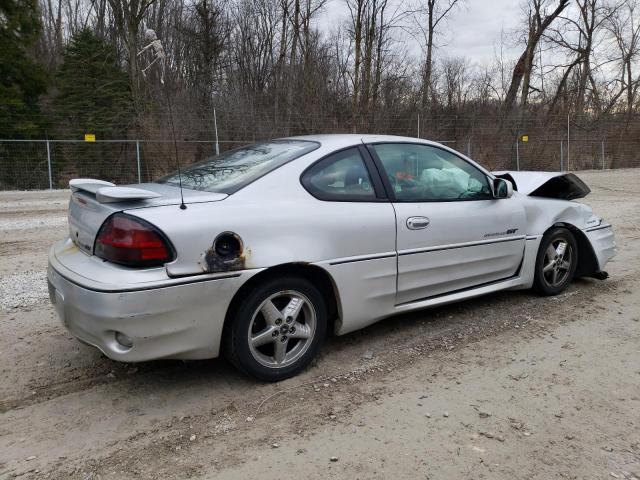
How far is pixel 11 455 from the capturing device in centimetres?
257

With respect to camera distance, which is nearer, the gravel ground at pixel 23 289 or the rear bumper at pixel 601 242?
the gravel ground at pixel 23 289

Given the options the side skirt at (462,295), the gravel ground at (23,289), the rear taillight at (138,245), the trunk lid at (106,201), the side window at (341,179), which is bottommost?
the gravel ground at (23,289)

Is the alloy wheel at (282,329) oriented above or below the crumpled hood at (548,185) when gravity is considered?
below

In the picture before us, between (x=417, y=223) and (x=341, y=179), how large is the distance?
64 cm

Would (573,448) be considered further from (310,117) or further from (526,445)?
(310,117)

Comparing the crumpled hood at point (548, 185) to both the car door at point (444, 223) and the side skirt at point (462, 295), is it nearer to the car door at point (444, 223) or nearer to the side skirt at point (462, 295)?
the car door at point (444, 223)

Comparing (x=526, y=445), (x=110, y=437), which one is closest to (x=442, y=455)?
(x=526, y=445)

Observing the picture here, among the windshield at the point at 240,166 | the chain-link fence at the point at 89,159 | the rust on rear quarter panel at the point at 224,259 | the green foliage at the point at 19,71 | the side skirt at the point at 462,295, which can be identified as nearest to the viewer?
the rust on rear quarter panel at the point at 224,259

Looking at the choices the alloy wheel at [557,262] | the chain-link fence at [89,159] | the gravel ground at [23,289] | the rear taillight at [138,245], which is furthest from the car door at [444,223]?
the chain-link fence at [89,159]

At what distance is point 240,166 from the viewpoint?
3641 mm

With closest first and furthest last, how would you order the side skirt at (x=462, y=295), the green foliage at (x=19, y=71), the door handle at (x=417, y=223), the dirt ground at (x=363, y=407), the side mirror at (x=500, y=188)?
the dirt ground at (x=363, y=407)
the door handle at (x=417, y=223)
the side skirt at (x=462, y=295)
the side mirror at (x=500, y=188)
the green foliage at (x=19, y=71)

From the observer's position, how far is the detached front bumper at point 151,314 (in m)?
2.71

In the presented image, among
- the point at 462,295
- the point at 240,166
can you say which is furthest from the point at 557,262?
the point at 240,166

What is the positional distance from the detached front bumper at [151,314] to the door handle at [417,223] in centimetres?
132
